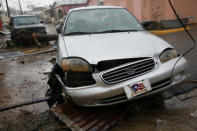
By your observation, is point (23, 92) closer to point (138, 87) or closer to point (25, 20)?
point (138, 87)

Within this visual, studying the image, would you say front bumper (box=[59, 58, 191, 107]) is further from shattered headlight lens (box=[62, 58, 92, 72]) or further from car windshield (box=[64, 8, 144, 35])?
car windshield (box=[64, 8, 144, 35])

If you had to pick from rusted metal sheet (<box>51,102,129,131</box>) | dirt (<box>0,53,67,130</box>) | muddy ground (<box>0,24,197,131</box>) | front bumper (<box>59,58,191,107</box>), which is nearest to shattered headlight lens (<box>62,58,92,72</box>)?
front bumper (<box>59,58,191,107</box>)

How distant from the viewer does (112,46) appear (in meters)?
2.59

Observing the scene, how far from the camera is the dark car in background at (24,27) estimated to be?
10438 millimetres

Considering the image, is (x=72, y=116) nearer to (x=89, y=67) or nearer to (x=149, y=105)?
(x=89, y=67)

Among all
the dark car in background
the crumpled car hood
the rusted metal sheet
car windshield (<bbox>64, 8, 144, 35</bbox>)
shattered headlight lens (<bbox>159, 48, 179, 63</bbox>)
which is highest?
car windshield (<bbox>64, 8, 144, 35</bbox>)

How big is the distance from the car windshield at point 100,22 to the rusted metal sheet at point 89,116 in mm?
1348

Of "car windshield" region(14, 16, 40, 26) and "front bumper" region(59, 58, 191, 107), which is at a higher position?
"front bumper" region(59, 58, 191, 107)

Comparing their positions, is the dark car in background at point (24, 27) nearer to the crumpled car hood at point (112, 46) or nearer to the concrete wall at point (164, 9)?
the concrete wall at point (164, 9)

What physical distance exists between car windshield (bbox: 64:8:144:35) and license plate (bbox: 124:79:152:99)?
140cm

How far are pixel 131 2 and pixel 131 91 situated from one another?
13.7 metres

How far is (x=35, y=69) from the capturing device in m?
5.83

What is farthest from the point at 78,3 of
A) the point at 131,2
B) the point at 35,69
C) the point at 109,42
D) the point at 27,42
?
the point at 109,42

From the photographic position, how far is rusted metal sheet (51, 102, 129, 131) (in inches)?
93.4
